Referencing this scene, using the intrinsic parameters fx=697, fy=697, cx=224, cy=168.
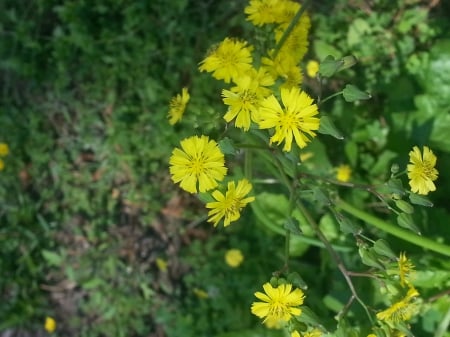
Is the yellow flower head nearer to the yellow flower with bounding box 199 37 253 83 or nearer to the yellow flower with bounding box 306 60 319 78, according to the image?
the yellow flower with bounding box 199 37 253 83

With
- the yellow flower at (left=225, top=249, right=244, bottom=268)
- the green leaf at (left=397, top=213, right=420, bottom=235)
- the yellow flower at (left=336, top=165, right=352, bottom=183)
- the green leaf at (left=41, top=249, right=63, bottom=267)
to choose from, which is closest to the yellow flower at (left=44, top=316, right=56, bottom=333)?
the green leaf at (left=41, top=249, right=63, bottom=267)

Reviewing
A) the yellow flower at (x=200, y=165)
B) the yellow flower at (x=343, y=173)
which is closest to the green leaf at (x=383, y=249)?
the yellow flower at (x=200, y=165)

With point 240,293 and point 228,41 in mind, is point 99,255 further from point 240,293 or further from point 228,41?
point 228,41

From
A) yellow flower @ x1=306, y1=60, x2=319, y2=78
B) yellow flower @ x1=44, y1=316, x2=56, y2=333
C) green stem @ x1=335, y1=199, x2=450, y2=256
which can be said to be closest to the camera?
green stem @ x1=335, y1=199, x2=450, y2=256

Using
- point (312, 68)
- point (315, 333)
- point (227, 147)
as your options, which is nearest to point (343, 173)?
point (312, 68)

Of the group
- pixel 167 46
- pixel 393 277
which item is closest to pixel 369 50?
pixel 167 46

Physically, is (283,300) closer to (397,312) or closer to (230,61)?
(397,312)
